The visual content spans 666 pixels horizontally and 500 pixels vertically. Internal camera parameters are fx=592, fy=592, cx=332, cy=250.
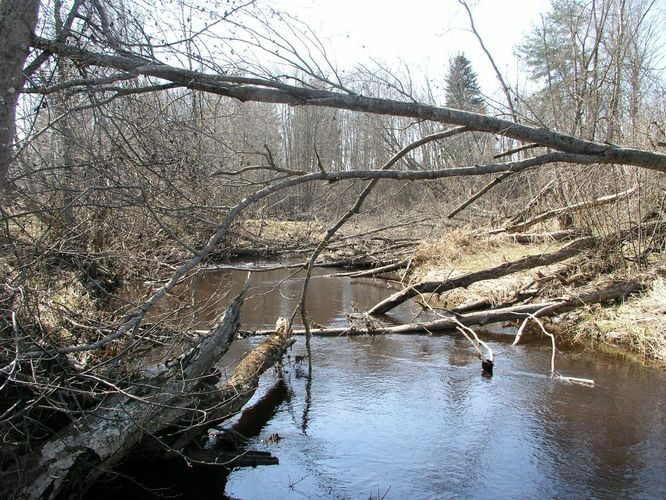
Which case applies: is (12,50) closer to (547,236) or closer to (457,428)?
(457,428)

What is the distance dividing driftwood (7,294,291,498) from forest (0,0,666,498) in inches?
0.7

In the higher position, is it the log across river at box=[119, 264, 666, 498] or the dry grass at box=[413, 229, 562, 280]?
the dry grass at box=[413, 229, 562, 280]

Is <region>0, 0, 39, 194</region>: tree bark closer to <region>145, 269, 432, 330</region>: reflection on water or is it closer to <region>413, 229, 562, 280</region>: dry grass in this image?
<region>145, 269, 432, 330</region>: reflection on water

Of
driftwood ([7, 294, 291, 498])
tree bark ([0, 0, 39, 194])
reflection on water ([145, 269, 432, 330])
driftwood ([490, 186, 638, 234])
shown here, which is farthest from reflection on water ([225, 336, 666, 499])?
tree bark ([0, 0, 39, 194])

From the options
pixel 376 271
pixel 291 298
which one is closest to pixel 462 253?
pixel 376 271

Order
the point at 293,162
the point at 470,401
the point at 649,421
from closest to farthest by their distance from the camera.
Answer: the point at 649,421, the point at 470,401, the point at 293,162

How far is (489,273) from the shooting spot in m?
11.4

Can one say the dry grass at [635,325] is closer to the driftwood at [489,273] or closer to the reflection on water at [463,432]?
the reflection on water at [463,432]

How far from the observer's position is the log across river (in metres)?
5.43

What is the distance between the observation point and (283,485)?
542 cm

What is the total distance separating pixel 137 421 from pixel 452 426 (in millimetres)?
3469

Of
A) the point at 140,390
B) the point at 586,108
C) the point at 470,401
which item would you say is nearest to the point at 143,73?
the point at 140,390

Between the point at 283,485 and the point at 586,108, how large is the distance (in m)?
11.4

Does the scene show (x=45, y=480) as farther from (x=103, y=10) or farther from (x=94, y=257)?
(x=103, y=10)
